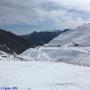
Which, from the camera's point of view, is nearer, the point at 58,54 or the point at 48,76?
the point at 48,76

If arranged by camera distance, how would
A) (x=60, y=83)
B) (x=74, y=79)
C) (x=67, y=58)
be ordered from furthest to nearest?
1. (x=67, y=58)
2. (x=74, y=79)
3. (x=60, y=83)

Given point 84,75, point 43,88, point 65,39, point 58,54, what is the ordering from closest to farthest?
point 43,88 → point 84,75 → point 58,54 → point 65,39

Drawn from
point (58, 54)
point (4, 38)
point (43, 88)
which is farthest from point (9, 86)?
point (4, 38)

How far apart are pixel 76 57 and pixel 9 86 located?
110 feet

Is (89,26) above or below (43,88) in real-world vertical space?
above

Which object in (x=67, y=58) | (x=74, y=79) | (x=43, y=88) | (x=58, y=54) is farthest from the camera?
(x=58, y=54)

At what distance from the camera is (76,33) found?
11344 centimetres

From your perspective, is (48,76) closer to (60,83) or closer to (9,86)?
(60,83)

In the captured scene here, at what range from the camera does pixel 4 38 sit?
196 meters

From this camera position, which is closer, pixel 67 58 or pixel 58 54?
pixel 67 58

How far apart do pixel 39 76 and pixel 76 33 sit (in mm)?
93538

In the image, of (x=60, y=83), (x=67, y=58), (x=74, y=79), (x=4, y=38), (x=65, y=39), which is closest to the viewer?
(x=60, y=83)

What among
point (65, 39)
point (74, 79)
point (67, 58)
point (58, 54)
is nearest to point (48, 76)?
point (74, 79)

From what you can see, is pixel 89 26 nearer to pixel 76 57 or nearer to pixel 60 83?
pixel 76 57
